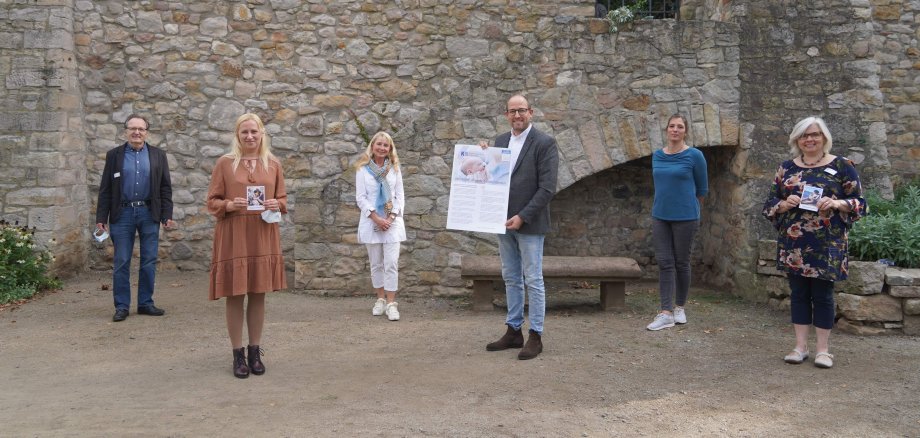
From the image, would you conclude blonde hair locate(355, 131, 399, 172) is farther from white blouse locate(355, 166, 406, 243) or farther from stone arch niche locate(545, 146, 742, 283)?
stone arch niche locate(545, 146, 742, 283)

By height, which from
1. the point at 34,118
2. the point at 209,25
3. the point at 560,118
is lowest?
the point at 560,118

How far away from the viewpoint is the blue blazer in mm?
6008

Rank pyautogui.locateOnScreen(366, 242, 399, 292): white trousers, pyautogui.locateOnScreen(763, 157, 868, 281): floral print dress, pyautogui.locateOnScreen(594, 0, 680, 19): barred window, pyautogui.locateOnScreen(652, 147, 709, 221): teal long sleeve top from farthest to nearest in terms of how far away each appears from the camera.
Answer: pyautogui.locateOnScreen(594, 0, 680, 19): barred window → pyautogui.locateOnScreen(366, 242, 399, 292): white trousers → pyautogui.locateOnScreen(652, 147, 709, 221): teal long sleeve top → pyautogui.locateOnScreen(763, 157, 868, 281): floral print dress

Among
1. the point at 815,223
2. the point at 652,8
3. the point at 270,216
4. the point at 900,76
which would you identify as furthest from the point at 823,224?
the point at 900,76

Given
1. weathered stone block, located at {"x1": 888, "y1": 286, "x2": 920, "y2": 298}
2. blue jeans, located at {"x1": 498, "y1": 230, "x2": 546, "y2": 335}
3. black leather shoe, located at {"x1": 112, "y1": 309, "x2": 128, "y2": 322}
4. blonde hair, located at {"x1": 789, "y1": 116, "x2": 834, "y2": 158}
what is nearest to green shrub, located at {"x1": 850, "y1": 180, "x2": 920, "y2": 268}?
weathered stone block, located at {"x1": 888, "y1": 286, "x2": 920, "y2": 298}

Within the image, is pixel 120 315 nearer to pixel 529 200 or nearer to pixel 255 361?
pixel 255 361

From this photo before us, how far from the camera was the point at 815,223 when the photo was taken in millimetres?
4551

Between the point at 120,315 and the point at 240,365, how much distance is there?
7.27ft

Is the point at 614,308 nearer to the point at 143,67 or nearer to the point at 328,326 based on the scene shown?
the point at 328,326

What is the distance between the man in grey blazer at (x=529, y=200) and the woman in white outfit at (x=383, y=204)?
1.45m

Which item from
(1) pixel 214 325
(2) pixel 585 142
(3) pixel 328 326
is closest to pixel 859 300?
(2) pixel 585 142

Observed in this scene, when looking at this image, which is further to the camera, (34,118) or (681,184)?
(34,118)

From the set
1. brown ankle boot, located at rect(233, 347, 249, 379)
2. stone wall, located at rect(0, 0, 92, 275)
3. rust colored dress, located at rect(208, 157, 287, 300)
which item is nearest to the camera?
rust colored dress, located at rect(208, 157, 287, 300)

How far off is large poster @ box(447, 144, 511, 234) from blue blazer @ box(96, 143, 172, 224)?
115 inches
